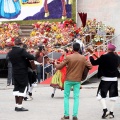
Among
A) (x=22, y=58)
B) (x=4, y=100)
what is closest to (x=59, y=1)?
(x=4, y=100)

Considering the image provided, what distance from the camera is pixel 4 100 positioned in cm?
1566

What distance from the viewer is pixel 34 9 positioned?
93.4ft

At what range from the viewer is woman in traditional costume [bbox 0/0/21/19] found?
28625 millimetres

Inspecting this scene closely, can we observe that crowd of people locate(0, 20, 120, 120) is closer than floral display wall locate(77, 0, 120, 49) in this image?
Yes

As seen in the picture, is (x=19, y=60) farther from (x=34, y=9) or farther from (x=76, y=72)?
(x=34, y=9)

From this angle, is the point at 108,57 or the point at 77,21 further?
the point at 77,21

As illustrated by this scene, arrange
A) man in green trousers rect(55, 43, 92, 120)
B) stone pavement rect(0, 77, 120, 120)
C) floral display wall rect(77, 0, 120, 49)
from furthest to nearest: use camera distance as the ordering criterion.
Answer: floral display wall rect(77, 0, 120, 49) < stone pavement rect(0, 77, 120, 120) < man in green trousers rect(55, 43, 92, 120)

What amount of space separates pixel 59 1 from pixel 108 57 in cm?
1654

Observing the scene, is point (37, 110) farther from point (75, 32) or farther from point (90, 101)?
point (75, 32)

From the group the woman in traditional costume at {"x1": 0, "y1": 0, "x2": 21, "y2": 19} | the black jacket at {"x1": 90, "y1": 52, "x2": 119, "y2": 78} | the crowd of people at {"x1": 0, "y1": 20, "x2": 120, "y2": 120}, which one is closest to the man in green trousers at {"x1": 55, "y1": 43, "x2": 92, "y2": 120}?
the crowd of people at {"x1": 0, "y1": 20, "x2": 120, "y2": 120}

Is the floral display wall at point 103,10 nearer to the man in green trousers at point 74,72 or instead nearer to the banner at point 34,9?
the banner at point 34,9

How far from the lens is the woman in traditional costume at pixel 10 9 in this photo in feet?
93.9

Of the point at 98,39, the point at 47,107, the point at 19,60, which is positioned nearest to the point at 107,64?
the point at 19,60

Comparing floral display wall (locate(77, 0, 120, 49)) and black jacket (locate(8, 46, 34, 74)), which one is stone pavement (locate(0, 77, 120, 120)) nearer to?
black jacket (locate(8, 46, 34, 74))
